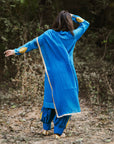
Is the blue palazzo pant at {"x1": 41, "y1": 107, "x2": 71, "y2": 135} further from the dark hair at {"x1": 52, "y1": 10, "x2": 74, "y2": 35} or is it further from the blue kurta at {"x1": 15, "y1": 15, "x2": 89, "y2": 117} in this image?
the dark hair at {"x1": 52, "y1": 10, "x2": 74, "y2": 35}

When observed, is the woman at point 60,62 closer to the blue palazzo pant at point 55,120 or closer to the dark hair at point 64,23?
the dark hair at point 64,23

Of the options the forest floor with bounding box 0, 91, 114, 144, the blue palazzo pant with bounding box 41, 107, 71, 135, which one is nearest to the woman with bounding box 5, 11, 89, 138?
the blue palazzo pant with bounding box 41, 107, 71, 135

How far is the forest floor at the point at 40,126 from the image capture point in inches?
134

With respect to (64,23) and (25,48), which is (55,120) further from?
(64,23)

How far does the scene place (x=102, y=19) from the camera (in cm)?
871

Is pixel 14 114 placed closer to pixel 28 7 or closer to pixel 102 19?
pixel 28 7

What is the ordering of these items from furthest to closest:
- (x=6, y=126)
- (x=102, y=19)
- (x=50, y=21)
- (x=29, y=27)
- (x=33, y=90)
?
(x=102, y=19)
(x=50, y=21)
(x=29, y=27)
(x=33, y=90)
(x=6, y=126)

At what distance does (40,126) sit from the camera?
443 centimetres

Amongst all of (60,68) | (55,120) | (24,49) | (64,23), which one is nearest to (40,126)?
(55,120)

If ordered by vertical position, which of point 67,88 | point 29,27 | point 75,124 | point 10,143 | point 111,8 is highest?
point 111,8

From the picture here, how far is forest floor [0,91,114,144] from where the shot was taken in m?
3.41

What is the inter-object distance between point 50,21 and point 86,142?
5.56m

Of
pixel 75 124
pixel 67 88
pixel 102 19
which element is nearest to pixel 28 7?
pixel 102 19

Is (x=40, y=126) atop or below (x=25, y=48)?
below
